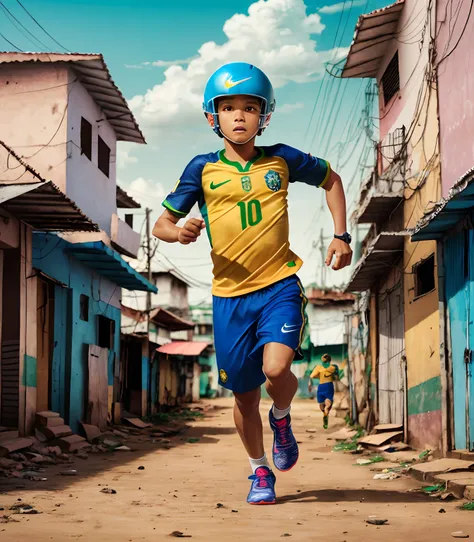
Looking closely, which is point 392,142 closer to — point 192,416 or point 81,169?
point 81,169

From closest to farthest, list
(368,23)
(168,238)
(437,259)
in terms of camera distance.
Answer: (168,238) < (437,259) < (368,23)

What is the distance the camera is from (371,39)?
53.3ft

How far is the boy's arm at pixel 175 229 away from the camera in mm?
4887

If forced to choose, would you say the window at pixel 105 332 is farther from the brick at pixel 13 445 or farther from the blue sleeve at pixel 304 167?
the blue sleeve at pixel 304 167

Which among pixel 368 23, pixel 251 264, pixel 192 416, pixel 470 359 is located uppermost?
pixel 368 23

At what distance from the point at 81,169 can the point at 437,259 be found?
367 inches

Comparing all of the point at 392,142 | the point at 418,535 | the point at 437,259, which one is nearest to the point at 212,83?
the point at 418,535

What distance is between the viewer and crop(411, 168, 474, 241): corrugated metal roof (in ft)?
27.0

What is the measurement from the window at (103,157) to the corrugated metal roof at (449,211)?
1090 centimetres

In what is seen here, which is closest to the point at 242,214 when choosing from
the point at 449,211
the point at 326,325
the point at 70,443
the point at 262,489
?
the point at 262,489

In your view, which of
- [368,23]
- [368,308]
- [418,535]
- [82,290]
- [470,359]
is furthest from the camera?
[368,308]

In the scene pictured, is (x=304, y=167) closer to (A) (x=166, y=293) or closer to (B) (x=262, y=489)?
(B) (x=262, y=489)

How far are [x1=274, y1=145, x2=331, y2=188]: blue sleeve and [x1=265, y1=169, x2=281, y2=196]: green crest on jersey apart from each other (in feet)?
0.75

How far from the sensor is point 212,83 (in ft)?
17.5
